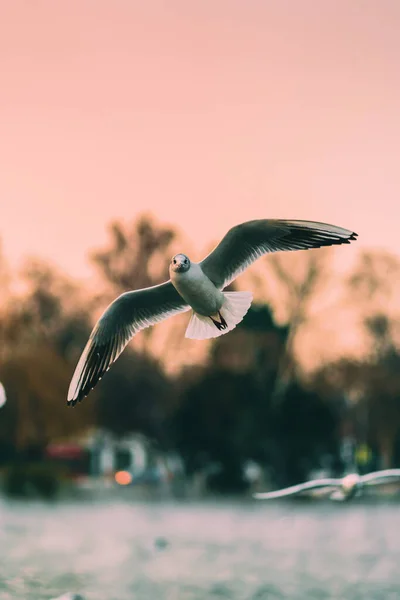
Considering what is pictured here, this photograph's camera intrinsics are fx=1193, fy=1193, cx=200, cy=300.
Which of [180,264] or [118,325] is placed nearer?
[180,264]

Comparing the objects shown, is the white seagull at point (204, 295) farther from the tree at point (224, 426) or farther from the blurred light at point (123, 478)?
the blurred light at point (123, 478)

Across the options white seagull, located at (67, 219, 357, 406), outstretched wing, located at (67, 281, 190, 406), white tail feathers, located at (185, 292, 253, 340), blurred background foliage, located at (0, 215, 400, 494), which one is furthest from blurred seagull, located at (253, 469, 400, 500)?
blurred background foliage, located at (0, 215, 400, 494)

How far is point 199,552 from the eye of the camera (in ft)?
91.8

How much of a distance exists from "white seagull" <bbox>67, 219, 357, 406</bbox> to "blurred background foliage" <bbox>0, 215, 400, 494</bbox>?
26769 mm

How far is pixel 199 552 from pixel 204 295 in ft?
62.0

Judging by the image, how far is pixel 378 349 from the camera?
41.8 meters

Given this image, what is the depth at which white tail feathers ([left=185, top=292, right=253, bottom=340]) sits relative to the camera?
410 inches

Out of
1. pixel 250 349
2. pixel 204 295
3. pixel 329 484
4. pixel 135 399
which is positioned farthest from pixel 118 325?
pixel 135 399

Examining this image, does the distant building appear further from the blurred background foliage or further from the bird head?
the bird head

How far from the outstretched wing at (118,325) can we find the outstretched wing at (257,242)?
0.51 m

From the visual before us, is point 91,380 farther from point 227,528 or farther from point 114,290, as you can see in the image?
point 114,290

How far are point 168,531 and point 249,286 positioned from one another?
1071cm

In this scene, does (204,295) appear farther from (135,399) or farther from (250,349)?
(135,399)

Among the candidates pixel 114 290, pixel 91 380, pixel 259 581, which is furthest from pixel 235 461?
pixel 91 380
